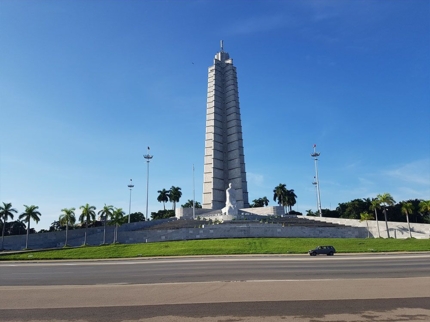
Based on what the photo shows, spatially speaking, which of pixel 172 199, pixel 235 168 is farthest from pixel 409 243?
pixel 172 199

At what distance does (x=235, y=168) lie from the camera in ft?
257

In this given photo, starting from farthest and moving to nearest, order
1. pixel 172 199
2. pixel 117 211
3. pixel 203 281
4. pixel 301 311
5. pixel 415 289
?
pixel 172 199 < pixel 117 211 < pixel 203 281 < pixel 415 289 < pixel 301 311

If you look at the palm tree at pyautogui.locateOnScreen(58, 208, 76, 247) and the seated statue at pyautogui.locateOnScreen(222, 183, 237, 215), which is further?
the seated statue at pyautogui.locateOnScreen(222, 183, 237, 215)

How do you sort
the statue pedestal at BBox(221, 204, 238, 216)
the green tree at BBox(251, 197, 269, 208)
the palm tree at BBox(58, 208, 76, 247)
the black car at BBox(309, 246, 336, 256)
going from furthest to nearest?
the green tree at BBox(251, 197, 269, 208)
the statue pedestal at BBox(221, 204, 238, 216)
the palm tree at BBox(58, 208, 76, 247)
the black car at BBox(309, 246, 336, 256)

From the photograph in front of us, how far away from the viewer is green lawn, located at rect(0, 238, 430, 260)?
3014 cm

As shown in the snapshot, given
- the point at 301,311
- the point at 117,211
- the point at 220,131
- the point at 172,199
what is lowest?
the point at 301,311

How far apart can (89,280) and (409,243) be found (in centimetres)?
3424

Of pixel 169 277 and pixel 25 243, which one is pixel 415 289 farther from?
pixel 25 243

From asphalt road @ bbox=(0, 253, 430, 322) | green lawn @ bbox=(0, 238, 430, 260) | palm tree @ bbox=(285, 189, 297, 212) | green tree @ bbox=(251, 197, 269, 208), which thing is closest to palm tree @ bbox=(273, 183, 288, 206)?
palm tree @ bbox=(285, 189, 297, 212)

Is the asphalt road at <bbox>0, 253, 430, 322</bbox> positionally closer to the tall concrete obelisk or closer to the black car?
the black car

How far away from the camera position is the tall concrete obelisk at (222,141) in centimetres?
7588

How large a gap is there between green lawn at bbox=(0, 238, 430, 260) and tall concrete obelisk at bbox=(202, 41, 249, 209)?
3645cm

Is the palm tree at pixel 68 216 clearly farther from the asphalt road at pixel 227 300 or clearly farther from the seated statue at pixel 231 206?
the asphalt road at pixel 227 300

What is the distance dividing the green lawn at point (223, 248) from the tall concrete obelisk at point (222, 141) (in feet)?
120
